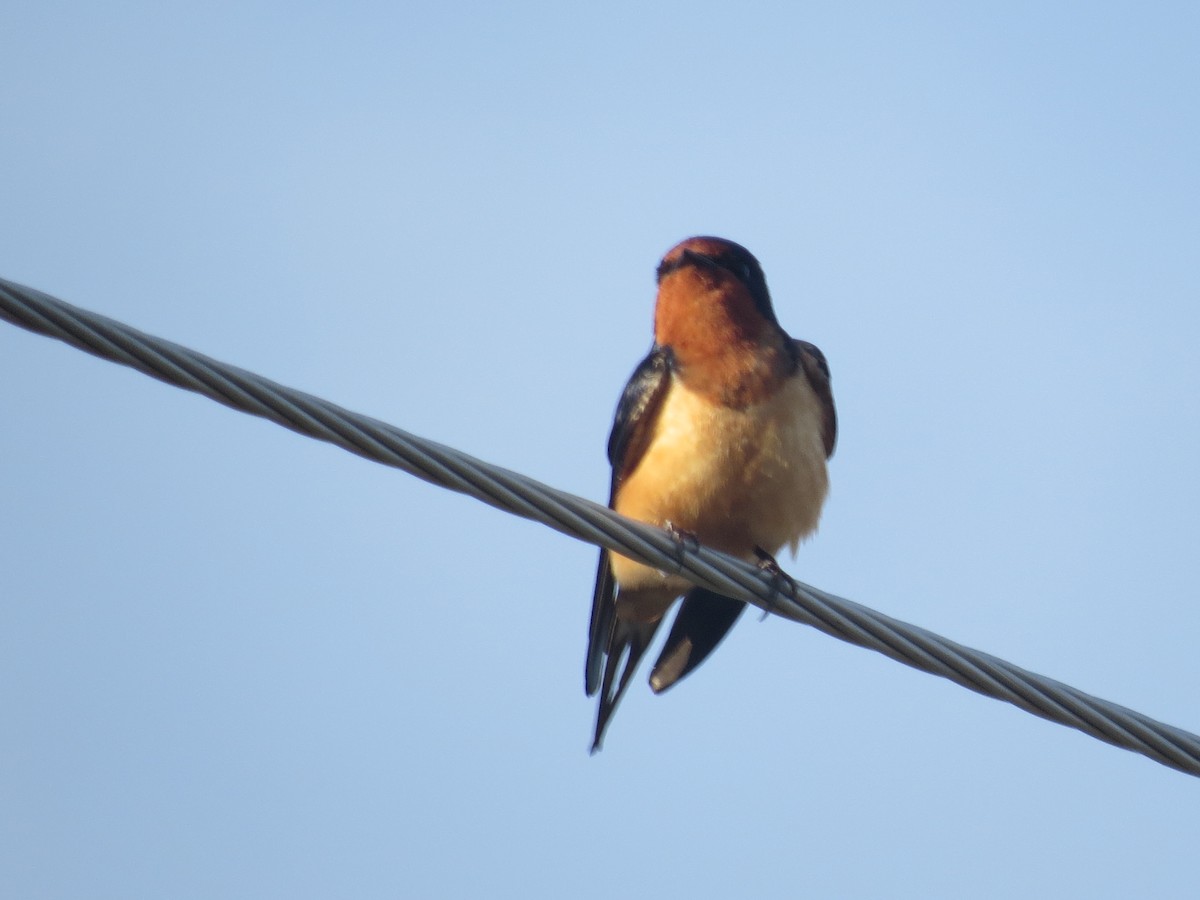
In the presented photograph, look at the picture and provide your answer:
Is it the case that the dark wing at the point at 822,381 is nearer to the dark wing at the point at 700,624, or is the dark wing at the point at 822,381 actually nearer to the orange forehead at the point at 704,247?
the dark wing at the point at 700,624

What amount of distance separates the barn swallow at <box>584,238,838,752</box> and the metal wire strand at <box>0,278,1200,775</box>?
142cm

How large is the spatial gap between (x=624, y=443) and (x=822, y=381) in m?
0.96

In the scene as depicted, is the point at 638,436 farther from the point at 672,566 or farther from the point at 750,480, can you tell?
the point at 672,566

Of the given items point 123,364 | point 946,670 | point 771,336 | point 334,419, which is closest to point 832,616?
point 946,670

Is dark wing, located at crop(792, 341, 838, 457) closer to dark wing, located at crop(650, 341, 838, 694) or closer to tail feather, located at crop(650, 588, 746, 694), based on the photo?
dark wing, located at crop(650, 341, 838, 694)

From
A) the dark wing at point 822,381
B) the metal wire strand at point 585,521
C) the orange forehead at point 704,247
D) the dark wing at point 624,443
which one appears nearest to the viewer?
the metal wire strand at point 585,521

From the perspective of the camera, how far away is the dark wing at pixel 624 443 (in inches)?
280

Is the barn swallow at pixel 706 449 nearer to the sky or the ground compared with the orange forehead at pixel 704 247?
nearer to the ground

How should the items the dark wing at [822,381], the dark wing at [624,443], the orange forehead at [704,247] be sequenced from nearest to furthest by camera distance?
1. the dark wing at [624,443]
2. the dark wing at [822,381]
3. the orange forehead at [704,247]

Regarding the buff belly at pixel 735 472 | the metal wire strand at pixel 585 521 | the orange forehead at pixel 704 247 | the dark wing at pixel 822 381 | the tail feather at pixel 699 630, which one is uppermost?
the orange forehead at pixel 704 247

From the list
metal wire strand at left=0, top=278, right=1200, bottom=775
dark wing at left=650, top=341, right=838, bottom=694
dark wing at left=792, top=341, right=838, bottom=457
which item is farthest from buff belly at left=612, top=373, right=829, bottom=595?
metal wire strand at left=0, top=278, right=1200, bottom=775

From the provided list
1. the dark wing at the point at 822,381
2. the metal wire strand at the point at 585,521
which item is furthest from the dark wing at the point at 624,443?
the metal wire strand at the point at 585,521

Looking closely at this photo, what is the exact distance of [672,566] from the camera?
16.5ft

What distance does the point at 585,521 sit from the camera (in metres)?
4.56
